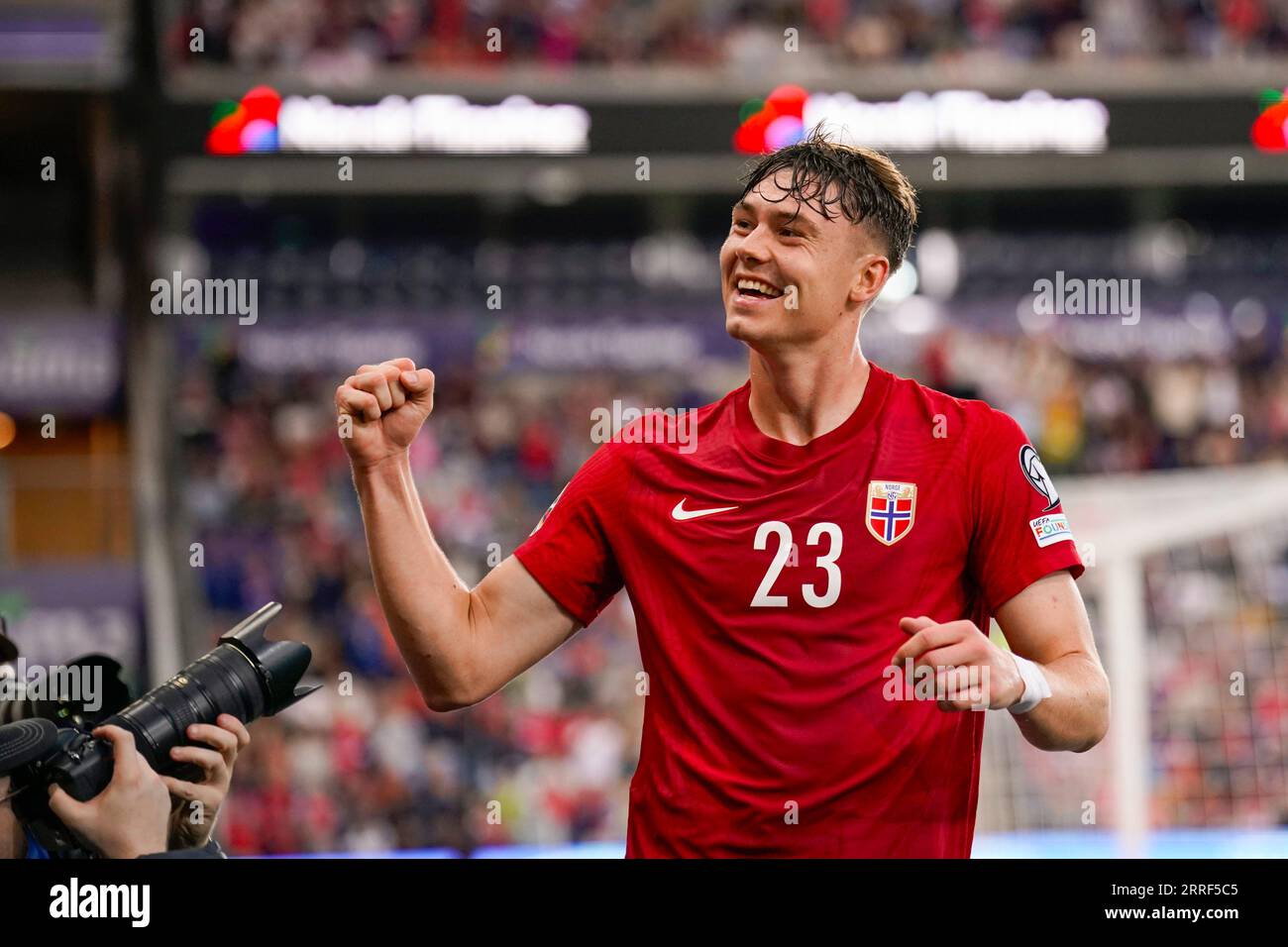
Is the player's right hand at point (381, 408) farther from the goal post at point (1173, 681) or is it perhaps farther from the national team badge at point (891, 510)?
the goal post at point (1173, 681)

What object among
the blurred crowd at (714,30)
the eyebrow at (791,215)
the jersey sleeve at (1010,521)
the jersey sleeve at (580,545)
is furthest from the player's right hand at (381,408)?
the blurred crowd at (714,30)

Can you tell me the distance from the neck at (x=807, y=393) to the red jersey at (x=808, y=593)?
0.04m

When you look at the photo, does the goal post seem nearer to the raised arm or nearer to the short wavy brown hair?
the short wavy brown hair

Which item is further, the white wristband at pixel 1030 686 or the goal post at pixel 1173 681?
the goal post at pixel 1173 681

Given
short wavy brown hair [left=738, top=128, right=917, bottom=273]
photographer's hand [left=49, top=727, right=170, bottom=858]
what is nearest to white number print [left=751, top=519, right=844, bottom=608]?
short wavy brown hair [left=738, top=128, right=917, bottom=273]

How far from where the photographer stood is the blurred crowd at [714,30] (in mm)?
14750

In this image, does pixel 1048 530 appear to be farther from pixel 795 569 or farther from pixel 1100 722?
pixel 795 569

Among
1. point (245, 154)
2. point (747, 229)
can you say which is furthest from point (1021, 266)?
point (747, 229)

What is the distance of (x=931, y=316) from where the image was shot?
1513 centimetres

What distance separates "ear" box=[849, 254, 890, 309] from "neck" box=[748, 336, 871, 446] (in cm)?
10

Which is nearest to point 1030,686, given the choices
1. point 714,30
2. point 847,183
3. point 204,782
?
point 847,183

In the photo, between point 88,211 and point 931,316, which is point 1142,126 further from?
point 88,211

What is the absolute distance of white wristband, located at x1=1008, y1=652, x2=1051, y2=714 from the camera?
8.05 ft

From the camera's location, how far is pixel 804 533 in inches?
110
